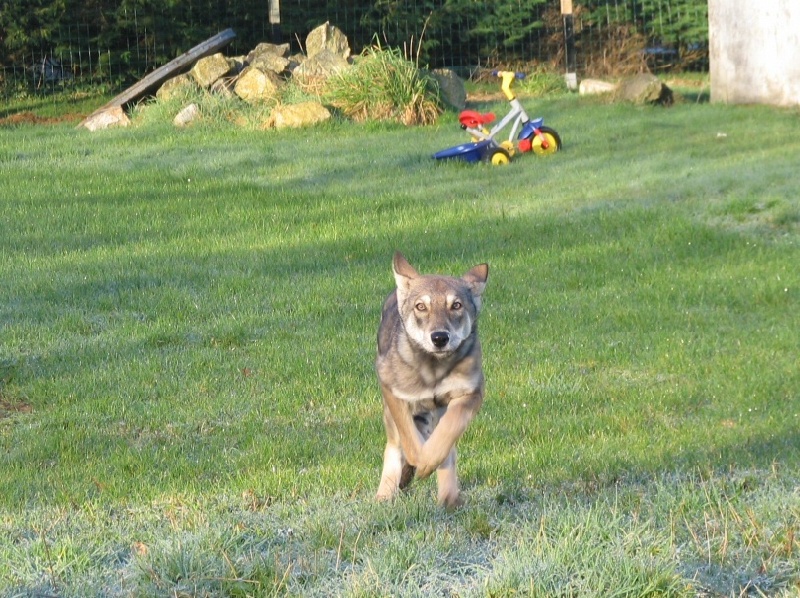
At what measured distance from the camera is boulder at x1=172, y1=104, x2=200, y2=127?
1900cm

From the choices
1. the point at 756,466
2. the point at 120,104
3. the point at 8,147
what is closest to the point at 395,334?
the point at 756,466

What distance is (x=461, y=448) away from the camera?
285 inches

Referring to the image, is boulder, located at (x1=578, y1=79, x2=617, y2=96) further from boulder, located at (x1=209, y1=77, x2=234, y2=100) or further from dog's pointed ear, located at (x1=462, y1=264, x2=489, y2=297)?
dog's pointed ear, located at (x1=462, y1=264, x2=489, y2=297)

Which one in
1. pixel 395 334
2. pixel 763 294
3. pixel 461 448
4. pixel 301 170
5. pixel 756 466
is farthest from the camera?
pixel 301 170

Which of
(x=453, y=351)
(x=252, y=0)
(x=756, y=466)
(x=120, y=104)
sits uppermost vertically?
(x=252, y=0)

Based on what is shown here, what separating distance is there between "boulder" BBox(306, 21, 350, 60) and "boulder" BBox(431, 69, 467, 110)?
1.81 m

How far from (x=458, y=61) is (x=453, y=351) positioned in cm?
2222

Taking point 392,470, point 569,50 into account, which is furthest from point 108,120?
point 392,470

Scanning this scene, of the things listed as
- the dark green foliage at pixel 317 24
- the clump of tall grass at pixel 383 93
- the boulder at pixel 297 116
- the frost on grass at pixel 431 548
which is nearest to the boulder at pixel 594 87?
the dark green foliage at pixel 317 24

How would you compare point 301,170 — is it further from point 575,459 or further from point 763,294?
point 575,459

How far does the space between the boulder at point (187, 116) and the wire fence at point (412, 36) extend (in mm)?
3631

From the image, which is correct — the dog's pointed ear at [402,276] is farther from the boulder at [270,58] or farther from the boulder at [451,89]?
the boulder at [451,89]

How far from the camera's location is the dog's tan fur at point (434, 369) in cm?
544

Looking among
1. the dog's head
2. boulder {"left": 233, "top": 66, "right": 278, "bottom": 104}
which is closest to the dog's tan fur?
the dog's head
